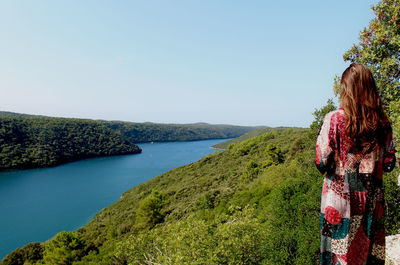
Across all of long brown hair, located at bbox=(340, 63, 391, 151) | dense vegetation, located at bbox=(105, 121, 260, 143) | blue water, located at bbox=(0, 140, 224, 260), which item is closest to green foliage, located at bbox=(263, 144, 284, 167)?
long brown hair, located at bbox=(340, 63, 391, 151)

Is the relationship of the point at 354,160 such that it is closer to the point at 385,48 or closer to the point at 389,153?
the point at 389,153

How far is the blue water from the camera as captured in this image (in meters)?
30.4

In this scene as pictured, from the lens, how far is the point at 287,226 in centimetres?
578

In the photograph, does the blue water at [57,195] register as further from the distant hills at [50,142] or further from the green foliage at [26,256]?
the green foliage at [26,256]

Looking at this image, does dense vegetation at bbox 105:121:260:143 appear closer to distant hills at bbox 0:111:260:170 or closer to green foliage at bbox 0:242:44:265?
distant hills at bbox 0:111:260:170

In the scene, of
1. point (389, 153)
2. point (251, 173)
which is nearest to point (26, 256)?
point (251, 173)

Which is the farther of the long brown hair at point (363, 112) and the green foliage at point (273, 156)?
the green foliage at point (273, 156)

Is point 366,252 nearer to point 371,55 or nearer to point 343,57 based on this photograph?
point 371,55

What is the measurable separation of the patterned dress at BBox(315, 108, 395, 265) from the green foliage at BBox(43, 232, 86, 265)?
20746 millimetres

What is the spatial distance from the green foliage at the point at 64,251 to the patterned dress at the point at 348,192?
2075 cm

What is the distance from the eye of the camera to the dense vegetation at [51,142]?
215 ft

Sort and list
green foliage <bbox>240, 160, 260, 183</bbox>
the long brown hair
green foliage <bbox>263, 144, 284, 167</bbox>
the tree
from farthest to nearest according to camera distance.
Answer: green foliage <bbox>263, 144, 284, 167</bbox> < green foliage <bbox>240, 160, 260, 183</bbox> < the tree < the long brown hair

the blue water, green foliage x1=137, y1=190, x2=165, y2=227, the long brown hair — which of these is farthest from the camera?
the blue water

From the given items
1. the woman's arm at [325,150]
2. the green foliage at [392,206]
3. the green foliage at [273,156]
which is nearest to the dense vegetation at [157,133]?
the green foliage at [273,156]
